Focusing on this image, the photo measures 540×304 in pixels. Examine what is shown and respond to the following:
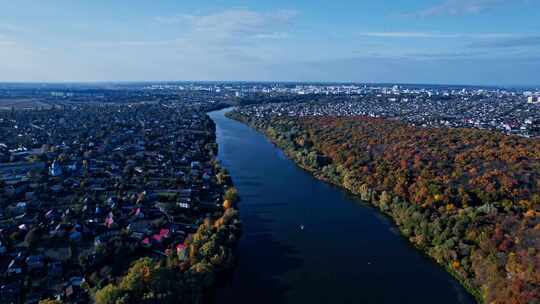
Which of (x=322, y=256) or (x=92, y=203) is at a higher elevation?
(x=92, y=203)

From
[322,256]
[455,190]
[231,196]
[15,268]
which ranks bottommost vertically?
[322,256]

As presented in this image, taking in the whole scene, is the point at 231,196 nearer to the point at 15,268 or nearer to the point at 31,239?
the point at 31,239

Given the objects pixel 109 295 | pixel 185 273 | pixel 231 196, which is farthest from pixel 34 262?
pixel 231 196

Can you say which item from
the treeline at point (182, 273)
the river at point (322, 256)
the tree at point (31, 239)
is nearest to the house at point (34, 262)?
the tree at point (31, 239)

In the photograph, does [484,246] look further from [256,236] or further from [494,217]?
[256,236]

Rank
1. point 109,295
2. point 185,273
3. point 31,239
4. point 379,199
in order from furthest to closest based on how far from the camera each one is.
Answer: point 379,199, point 31,239, point 185,273, point 109,295

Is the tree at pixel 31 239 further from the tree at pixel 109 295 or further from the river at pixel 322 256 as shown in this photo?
the river at pixel 322 256
